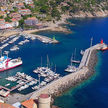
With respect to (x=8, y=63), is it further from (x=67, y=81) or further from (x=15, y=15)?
(x=15, y=15)

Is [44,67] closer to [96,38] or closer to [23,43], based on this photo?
[23,43]

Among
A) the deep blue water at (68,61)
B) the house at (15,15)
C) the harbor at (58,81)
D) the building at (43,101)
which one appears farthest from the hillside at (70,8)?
the building at (43,101)

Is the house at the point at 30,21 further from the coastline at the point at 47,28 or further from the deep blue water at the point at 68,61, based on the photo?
the deep blue water at the point at 68,61

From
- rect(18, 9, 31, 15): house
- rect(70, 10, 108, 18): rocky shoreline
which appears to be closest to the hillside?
rect(70, 10, 108, 18): rocky shoreline

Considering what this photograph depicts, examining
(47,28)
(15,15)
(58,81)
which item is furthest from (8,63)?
(15,15)

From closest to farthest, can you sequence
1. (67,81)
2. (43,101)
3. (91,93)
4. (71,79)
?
(43,101) → (91,93) → (67,81) → (71,79)

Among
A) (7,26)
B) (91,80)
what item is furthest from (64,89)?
(7,26)

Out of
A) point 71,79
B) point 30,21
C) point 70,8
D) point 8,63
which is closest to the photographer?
point 71,79

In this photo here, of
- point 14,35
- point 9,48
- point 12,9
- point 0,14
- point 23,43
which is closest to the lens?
point 9,48
